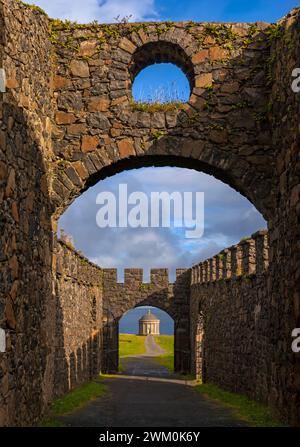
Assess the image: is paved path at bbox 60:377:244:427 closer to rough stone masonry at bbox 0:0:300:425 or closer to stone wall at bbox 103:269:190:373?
rough stone masonry at bbox 0:0:300:425

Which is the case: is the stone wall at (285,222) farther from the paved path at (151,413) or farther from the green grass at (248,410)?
the paved path at (151,413)

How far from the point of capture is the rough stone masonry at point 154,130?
7.67 meters

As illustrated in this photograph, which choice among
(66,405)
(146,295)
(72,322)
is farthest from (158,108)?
(146,295)

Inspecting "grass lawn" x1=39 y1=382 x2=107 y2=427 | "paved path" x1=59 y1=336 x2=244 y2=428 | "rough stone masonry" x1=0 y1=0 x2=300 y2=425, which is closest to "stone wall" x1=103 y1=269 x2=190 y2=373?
"grass lawn" x1=39 y1=382 x2=107 y2=427

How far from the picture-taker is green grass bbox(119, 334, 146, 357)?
46.2 m

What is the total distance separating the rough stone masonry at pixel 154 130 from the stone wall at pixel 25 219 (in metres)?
0.04

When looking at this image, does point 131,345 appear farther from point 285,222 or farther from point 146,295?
point 285,222

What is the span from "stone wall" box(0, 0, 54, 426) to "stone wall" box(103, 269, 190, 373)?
807 inches

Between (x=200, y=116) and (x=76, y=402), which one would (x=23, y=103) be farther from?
(x=76, y=402)

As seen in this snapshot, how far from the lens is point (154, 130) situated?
367 inches

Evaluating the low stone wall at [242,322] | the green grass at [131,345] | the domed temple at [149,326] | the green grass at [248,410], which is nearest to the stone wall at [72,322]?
the green grass at [248,410]

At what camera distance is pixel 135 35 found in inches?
372
